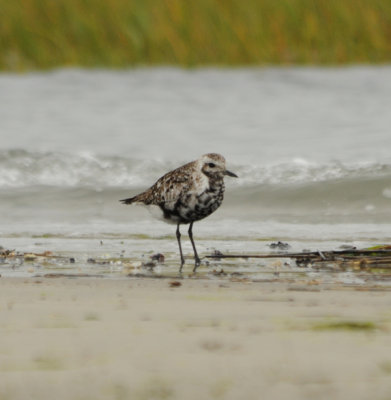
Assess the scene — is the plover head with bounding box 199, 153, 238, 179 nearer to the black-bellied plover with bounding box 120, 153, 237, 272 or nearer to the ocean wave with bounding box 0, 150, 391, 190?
the black-bellied plover with bounding box 120, 153, 237, 272

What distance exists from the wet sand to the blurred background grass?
1276 centimetres

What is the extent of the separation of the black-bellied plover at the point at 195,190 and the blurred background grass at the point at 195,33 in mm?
10444

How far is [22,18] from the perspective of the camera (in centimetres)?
1836

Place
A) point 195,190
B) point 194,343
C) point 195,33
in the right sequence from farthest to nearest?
point 195,33 < point 195,190 < point 194,343

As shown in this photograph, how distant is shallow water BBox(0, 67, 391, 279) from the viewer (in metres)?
8.88

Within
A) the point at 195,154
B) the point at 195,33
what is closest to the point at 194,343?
the point at 195,154

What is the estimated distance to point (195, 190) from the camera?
7.74m

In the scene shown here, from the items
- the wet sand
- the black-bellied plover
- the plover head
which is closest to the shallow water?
the black-bellied plover

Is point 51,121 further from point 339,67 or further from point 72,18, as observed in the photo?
point 339,67

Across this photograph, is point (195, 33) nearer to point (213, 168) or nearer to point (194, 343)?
point (213, 168)

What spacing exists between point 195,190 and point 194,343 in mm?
3431

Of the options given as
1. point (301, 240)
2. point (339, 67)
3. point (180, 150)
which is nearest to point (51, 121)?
point (180, 150)

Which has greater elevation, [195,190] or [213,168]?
[213,168]

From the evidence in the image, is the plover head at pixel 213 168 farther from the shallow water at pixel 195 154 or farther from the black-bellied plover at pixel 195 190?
the shallow water at pixel 195 154
